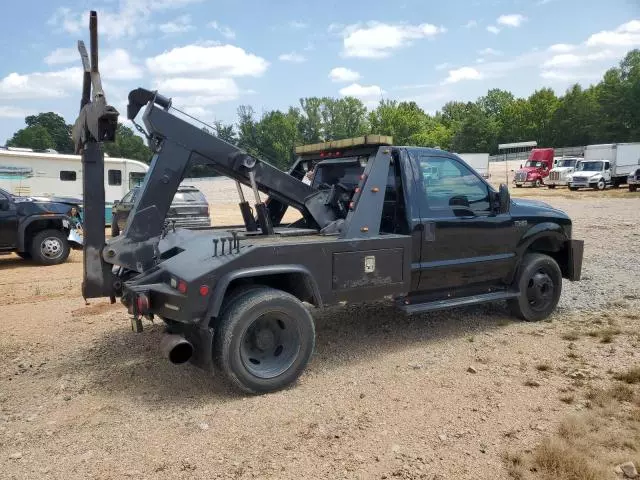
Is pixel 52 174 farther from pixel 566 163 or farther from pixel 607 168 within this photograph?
pixel 566 163

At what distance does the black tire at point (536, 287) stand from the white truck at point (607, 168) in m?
29.7

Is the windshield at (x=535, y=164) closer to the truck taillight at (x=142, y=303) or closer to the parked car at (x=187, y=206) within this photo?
the parked car at (x=187, y=206)

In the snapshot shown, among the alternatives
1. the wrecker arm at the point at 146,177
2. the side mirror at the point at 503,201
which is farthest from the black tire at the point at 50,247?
the side mirror at the point at 503,201

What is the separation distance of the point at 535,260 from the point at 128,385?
4.57 metres

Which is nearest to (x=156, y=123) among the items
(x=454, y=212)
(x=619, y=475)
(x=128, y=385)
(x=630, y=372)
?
(x=128, y=385)

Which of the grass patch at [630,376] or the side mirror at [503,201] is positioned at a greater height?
the side mirror at [503,201]

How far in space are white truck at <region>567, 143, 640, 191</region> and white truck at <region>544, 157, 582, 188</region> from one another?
4.79 feet

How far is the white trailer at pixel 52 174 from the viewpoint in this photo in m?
18.1

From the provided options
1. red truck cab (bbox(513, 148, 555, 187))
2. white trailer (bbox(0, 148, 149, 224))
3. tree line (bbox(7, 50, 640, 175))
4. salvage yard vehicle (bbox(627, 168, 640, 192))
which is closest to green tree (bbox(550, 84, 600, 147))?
tree line (bbox(7, 50, 640, 175))

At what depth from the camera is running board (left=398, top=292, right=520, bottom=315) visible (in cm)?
545

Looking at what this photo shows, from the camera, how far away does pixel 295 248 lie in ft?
15.2

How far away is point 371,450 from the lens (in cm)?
355

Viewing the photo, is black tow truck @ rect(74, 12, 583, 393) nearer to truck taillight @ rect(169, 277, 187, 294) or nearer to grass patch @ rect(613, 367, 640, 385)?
truck taillight @ rect(169, 277, 187, 294)

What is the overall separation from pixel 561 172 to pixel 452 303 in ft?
112
